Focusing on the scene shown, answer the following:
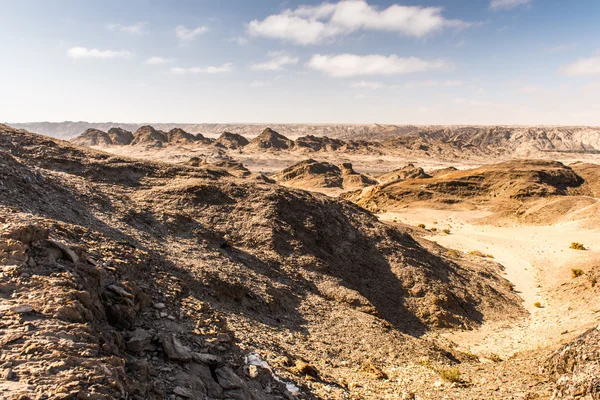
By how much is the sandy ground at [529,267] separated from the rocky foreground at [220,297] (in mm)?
1054

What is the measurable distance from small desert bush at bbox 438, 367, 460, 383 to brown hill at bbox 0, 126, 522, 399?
1.69ft

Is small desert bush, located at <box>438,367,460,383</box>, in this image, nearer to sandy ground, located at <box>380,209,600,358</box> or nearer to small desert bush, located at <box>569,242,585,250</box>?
sandy ground, located at <box>380,209,600,358</box>

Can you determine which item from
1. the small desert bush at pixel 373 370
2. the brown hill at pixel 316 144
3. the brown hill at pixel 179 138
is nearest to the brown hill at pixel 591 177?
the small desert bush at pixel 373 370

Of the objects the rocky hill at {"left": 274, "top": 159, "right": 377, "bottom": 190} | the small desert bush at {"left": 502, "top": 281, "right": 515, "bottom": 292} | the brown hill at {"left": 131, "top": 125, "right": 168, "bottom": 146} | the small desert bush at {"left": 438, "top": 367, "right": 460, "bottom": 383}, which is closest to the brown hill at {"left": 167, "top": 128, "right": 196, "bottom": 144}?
the brown hill at {"left": 131, "top": 125, "right": 168, "bottom": 146}

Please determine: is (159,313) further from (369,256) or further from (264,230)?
(369,256)

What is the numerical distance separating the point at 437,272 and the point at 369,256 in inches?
156

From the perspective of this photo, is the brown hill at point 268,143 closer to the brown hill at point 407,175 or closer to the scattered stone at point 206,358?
the brown hill at point 407,175

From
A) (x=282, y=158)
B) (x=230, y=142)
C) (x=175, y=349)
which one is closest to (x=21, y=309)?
(x=175, y=349)

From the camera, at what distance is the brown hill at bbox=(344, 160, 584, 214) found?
49062mm

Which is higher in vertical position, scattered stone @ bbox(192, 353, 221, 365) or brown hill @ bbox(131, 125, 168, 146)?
brown hill @ bbox(131, 125, 168, 146)

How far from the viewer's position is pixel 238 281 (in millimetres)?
12578

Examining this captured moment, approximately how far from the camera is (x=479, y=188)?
52.4m

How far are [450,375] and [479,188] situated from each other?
48265mm

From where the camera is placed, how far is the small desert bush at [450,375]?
989 centimetres
